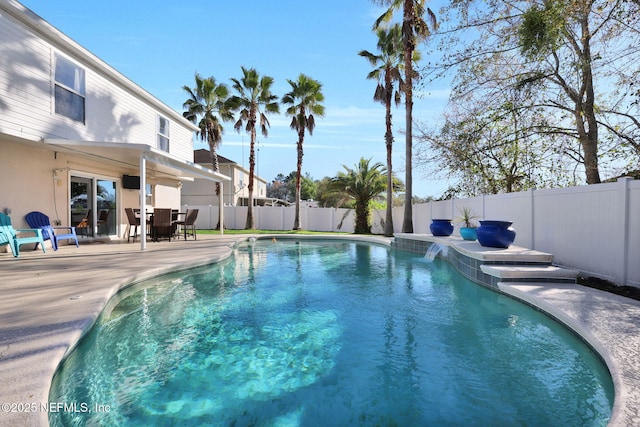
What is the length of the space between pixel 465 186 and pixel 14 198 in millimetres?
15129

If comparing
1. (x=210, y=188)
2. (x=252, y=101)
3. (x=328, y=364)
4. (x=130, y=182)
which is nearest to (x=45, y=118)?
(x=130, y=182)

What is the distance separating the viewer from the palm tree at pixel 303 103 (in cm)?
2081

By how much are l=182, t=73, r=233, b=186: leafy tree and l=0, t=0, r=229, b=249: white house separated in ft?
25.2

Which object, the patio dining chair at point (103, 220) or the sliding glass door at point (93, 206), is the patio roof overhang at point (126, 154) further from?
the patio dining chair at point (103, 220)

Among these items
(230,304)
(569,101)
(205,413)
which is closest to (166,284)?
(230,304)

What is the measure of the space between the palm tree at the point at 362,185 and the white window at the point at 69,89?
533 inches

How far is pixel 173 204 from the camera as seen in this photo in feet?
54.2

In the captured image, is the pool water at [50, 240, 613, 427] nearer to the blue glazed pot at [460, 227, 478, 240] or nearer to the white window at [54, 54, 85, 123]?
the blue glazed pot at [460, 227, 478, 240]

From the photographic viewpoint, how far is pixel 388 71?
17.2 meters

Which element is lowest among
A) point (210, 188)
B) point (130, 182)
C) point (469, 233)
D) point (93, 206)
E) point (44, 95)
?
point (469, 233)

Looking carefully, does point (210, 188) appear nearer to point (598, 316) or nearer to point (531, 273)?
point (531, 273)

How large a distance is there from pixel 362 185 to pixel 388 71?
636 centimetres

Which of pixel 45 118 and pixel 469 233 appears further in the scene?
pixel 469 233

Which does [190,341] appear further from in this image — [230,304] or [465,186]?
[465,186]
